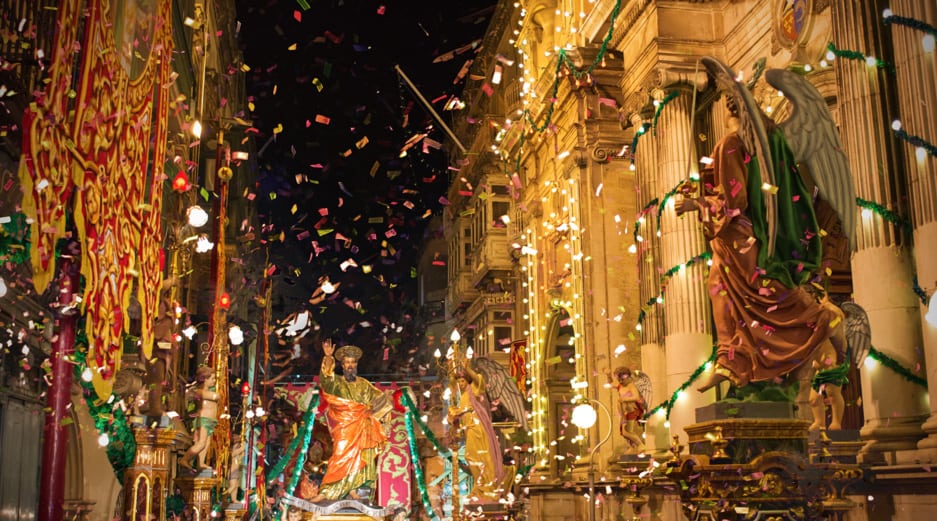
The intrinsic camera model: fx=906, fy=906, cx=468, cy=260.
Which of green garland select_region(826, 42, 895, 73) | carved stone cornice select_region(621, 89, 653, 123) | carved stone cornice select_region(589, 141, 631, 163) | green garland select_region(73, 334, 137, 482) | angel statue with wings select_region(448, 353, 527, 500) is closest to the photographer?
green garland select_region(826, 42, 895, 73)

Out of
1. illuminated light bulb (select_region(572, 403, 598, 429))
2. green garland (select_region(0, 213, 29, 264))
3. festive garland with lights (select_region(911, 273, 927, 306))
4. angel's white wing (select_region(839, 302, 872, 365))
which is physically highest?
green garland (select_region(0, 213, 29, 264))

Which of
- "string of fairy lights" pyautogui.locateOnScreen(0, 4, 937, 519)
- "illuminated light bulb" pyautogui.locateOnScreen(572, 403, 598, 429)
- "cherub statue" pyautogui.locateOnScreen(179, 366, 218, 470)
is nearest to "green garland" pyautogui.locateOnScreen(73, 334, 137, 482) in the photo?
"string of fairy lights" pyautogui.locateOnScreen(0, 4, 937, 519)

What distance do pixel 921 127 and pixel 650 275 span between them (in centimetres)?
786

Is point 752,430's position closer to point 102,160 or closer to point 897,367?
point 897,367

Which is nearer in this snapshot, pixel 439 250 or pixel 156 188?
→ pixel 156 188

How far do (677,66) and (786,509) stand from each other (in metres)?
11.3

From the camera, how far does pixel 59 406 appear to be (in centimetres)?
983

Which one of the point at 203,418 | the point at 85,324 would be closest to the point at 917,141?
the point at 85,324

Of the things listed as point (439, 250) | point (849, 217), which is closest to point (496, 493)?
point (849, 217)

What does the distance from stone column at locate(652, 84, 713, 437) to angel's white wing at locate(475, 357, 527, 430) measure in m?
7.60

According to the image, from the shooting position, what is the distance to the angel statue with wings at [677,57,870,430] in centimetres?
716

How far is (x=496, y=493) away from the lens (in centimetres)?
1925

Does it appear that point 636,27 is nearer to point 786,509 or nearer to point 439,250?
point 786,509

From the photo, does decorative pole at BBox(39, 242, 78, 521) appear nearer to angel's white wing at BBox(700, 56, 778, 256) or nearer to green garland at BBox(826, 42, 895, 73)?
angel's white wing at BBox(700, 56, 778, 256)
